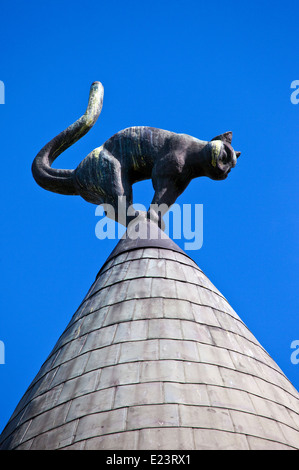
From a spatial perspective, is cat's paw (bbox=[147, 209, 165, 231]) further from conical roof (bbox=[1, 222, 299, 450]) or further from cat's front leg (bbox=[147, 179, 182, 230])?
conical roof (bbox=[1, 222, 299, 450])

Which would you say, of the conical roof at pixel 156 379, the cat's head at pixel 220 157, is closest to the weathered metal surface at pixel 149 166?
the cat's head at pixel 220 157

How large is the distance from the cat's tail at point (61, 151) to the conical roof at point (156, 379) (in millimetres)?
2817

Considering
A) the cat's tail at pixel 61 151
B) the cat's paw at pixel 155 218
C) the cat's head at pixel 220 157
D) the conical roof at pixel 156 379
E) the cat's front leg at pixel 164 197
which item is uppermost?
the cat's tail at pixel 61 151

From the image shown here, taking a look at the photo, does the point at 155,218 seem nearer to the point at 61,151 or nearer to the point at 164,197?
the point at 164,197

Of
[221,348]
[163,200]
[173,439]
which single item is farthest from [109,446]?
[163,200]

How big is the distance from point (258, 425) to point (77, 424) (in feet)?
3.85

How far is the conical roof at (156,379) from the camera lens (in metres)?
4.45

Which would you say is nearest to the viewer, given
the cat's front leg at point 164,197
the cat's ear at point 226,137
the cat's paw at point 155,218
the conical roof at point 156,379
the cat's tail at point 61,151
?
the conical roof at point 156,379

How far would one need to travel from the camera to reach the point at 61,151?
9.78 metres

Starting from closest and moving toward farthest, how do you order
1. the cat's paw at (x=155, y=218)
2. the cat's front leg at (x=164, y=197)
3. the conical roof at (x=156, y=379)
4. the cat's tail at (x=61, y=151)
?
the conical roof at (x=156, y=379) → the cat's paw at (x=155, y=218) → the cat's front leg at (x=164, y=197) → the cat's tail at (x=61, y=151)

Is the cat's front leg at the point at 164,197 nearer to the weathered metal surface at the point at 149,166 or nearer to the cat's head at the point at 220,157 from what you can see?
the weathered metal surface at the point at 149,166

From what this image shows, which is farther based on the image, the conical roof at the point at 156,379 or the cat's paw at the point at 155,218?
the cat's paw at the point at 155,218

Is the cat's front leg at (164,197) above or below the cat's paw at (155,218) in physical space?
above

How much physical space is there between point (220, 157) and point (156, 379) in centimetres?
403
